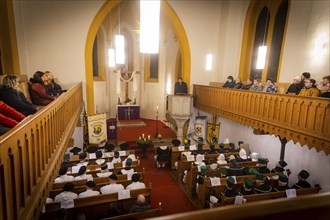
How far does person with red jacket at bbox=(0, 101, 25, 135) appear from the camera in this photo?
7.89ft

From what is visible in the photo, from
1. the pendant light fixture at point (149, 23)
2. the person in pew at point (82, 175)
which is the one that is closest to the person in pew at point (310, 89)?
the pendant light fixture at point (149, 23)

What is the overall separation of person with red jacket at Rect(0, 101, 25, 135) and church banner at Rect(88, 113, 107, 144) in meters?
6.68

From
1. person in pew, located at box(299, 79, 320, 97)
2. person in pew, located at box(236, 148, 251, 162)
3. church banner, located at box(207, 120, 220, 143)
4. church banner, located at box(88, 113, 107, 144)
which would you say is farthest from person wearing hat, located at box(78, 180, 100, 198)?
church banner, located at box(207, 120, 220, 143)

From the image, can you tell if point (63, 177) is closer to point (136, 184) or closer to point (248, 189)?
point (136, 184)

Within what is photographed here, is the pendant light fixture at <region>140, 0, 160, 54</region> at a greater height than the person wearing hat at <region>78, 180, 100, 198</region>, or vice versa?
the pendant light fixture at <region>140, 0, 160, 54</region>

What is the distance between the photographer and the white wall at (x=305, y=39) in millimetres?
7016

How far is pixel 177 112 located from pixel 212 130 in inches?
91.5

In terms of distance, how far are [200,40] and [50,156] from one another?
989 cm

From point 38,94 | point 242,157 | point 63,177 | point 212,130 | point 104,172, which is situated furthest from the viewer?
point 212,130

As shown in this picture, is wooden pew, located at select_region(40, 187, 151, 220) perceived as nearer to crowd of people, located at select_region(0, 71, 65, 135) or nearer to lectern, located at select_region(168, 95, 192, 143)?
crowd of people, located at select_region(0, 71, 65, 135)

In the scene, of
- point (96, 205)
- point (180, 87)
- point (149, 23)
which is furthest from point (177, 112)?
point (149, 23)

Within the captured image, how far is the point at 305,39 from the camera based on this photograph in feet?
25.7

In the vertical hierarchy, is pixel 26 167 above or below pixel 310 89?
below

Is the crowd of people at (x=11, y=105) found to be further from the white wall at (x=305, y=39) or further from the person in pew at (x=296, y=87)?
the white wall at (x=305, y=39)
